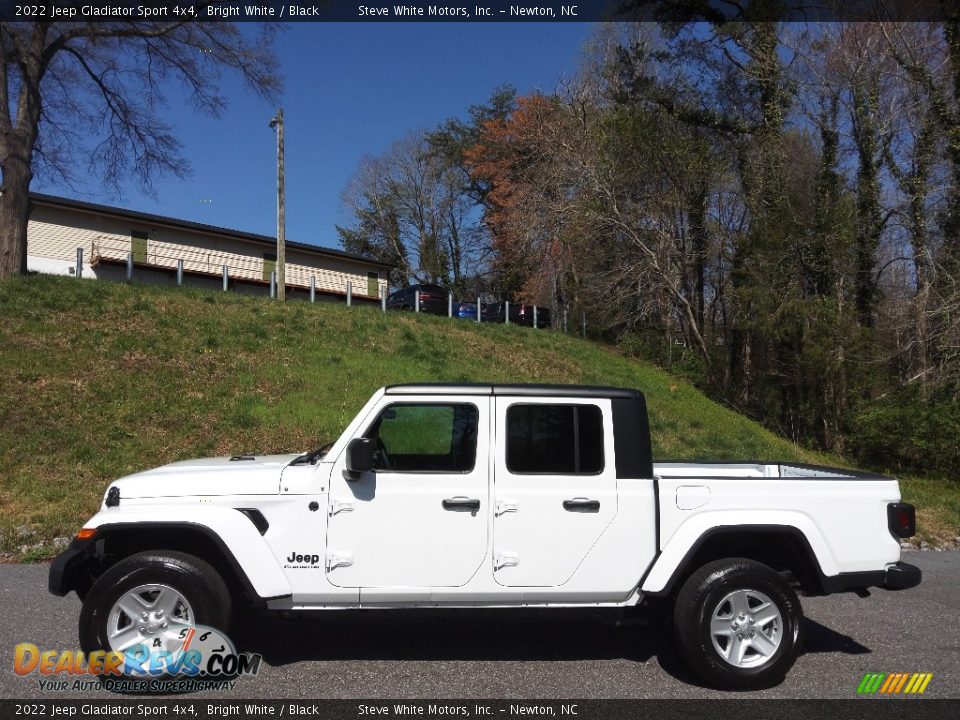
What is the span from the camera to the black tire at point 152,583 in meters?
4.38

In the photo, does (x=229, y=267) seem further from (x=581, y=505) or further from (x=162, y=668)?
(x=581, y=505)

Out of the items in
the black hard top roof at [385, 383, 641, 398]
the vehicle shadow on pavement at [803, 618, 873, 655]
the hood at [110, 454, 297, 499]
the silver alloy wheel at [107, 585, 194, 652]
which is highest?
the black hard top roof at [385, 383, 641, 398]

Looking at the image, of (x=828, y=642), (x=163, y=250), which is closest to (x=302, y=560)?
(x=828, y=642)

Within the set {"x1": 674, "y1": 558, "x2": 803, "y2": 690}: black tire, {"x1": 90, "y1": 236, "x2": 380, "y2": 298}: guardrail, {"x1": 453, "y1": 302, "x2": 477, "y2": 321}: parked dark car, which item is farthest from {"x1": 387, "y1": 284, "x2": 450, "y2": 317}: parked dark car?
{"x1": 674, "y1": 558, "x2": 803, "y2": 690}: black tire

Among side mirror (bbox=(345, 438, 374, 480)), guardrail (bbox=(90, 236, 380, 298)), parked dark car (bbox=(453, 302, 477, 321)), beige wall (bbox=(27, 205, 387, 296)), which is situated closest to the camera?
side mirror (bbox=(345, 438, 374, 480))

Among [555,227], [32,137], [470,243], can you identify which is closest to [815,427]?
[555,227]

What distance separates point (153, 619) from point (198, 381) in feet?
34.6

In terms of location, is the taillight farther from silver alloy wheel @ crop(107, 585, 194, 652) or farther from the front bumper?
silver alloy wheel @ crop(107, 585, 194, 652)

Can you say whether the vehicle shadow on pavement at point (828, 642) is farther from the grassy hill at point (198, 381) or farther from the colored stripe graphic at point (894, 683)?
the grassy hill at point (198, 381)

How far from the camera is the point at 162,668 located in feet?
14.5

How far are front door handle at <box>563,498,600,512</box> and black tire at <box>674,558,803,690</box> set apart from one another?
0.73 m

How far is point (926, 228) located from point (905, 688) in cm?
1815

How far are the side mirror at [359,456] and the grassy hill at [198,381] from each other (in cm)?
395

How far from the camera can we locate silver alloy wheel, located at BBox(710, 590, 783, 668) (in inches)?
180
